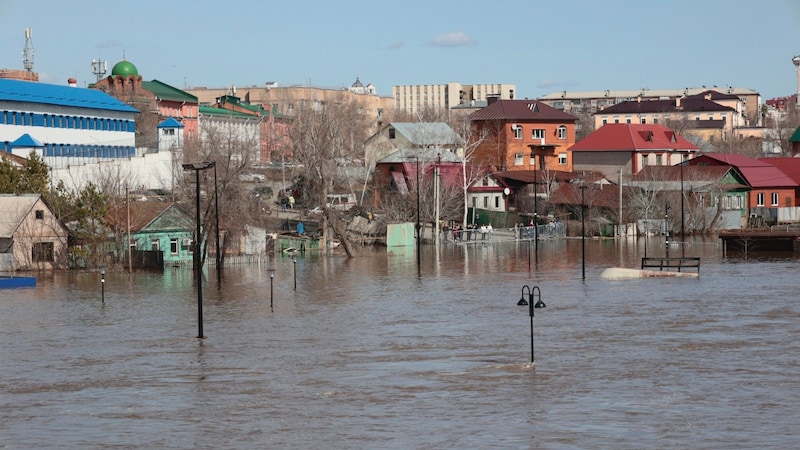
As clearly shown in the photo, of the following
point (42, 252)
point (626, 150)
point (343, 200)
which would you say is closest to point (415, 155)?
point (343, 200)

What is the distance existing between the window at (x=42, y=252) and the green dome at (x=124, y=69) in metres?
61.9

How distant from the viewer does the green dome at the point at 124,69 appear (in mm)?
125250

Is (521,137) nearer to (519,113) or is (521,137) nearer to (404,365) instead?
(519,113)

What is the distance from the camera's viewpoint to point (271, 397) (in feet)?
93.2

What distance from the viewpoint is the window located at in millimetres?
65375

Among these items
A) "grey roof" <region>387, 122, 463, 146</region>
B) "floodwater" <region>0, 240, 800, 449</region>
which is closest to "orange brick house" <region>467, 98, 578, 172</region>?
"grey roof" <region>387, 122, 463, 146</region>

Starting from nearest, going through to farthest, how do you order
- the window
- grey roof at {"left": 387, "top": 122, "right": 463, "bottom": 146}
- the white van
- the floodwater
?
the floodwater → the window → the white van → grey roof at {"left": 387, "top": 122, "right": 463, "bottom": 146}

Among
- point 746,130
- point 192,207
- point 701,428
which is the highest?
point 746,130

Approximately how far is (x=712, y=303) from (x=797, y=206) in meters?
58.3

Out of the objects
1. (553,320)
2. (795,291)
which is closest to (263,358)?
(553,320)

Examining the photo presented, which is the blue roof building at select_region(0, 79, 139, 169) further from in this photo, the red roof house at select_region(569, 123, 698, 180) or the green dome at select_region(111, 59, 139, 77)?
the red roof house at select_region(569, 123, 698, 180)

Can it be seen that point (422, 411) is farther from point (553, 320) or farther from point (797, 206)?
point (797, 206)

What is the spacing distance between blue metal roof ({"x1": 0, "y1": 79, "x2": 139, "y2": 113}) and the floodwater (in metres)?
38.7

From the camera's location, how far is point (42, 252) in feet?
215
